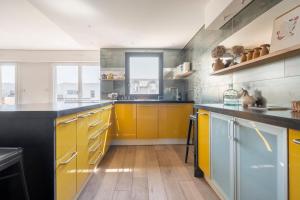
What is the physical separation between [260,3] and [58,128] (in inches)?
79.2

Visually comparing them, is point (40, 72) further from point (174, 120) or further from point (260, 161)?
point (260, 161)

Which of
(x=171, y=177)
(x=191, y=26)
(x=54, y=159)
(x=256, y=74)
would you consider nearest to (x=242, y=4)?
(x=256, y=74)

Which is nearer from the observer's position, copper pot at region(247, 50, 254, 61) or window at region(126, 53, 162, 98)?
copper pot at region(247, 50, 254, 61)

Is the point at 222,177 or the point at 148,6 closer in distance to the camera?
the point at 222,177

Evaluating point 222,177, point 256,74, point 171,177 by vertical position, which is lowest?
point 171,177

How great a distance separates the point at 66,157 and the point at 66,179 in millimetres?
157

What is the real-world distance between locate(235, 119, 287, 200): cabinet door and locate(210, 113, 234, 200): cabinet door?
0.10m

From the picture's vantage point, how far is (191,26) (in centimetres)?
330

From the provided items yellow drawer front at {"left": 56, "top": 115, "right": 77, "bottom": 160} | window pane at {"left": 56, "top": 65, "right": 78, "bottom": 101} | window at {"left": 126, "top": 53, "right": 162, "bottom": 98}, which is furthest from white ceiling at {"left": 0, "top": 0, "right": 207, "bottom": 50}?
yellow drawer front at {"left": 56, "top": 115, "right": 77, "bottom": 160}

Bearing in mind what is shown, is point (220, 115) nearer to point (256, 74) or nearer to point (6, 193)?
point (256, 74)

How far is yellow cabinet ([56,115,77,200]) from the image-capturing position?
127 cm

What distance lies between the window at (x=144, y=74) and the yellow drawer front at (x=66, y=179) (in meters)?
3.16

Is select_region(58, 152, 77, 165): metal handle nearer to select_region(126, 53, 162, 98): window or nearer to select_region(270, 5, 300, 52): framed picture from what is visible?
select_region(270, 5, 300, 52): framed picture

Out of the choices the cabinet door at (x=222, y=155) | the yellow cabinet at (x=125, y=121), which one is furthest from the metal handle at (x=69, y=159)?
the yellow cabinet at (x=125, y=121)
